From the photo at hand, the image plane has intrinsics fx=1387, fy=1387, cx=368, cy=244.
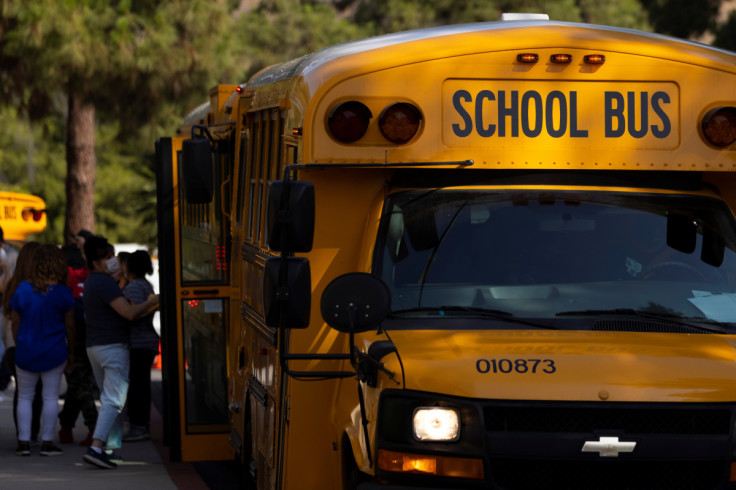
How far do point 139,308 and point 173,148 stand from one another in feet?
4.66

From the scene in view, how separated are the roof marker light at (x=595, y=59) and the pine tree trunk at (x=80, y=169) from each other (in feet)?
66.1

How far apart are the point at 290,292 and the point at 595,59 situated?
1828mm

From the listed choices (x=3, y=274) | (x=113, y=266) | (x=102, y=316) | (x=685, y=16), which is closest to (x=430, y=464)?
(x=102, y=316)

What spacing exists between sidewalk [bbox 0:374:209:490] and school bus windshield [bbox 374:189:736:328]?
4.21 meters

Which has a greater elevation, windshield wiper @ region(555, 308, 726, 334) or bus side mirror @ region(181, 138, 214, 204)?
bus side mirror @ region(181, 138, 214, 204)

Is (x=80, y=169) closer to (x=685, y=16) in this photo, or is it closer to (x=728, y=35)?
(x=728, y=35)

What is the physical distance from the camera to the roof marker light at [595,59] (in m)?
6.18

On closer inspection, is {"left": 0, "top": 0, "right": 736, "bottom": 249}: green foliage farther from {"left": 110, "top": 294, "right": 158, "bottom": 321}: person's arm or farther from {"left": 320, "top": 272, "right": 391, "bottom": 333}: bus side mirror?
{"left": 320, "top": 272, "right": 391, "bottom": 333}: bus side mirror

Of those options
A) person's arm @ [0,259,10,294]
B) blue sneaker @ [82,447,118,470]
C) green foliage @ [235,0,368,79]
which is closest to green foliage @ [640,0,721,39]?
person's arm @ [0,259,10,294]

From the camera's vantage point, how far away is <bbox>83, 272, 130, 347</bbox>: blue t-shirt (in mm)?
10523

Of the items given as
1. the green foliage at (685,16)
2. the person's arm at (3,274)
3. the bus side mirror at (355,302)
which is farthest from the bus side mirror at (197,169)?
the green foliage at (685,16)

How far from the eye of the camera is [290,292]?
213 inches

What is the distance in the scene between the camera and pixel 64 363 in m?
10.9

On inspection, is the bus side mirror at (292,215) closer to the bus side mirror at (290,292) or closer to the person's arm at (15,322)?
the bus side mirror at (290,292)
